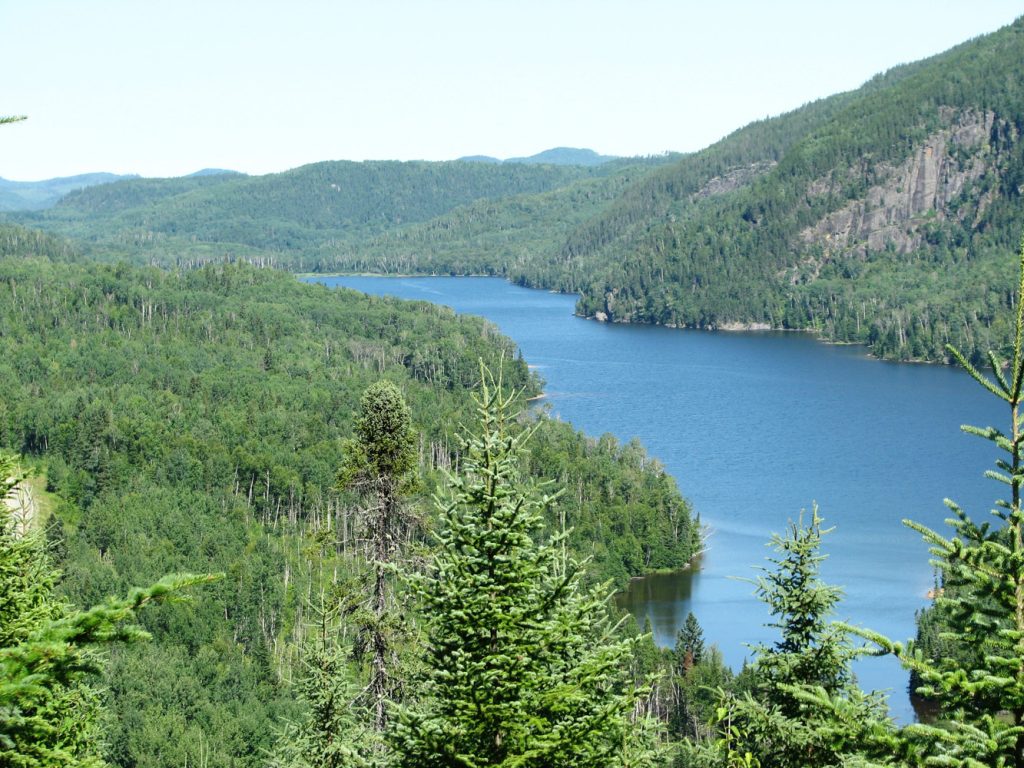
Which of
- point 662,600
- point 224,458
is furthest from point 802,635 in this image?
point 224,458

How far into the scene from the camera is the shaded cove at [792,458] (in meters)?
79.2

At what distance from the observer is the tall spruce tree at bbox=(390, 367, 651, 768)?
12188 mm

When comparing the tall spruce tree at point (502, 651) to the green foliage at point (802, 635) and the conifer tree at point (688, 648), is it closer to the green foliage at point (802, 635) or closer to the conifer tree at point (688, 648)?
the green foliage at point (802, 635)

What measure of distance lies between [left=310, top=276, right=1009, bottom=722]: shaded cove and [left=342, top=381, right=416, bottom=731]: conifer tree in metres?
23.3

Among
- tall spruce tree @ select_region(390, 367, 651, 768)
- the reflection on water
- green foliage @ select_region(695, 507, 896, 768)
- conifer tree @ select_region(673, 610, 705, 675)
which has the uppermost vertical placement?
tall spruce tree @ select_region(390, 367, 651, 768)

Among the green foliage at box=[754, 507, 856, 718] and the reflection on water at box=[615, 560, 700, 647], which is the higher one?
the green foliage at box=[754, 507, 856, 718]

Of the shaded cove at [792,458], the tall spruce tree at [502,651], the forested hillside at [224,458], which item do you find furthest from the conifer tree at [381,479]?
the shaded cove at [792,458]

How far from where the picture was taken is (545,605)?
42.5 feet

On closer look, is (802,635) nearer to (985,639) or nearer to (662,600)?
(985,639)

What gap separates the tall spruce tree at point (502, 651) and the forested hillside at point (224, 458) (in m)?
11.2

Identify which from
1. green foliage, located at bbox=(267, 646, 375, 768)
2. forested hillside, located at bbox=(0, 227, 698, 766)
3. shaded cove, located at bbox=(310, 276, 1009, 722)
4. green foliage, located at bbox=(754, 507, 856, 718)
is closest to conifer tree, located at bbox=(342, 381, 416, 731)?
forested hillside, located at bbox=(0, 227, 698, 766)

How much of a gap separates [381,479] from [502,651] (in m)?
11.9

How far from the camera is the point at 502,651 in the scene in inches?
491

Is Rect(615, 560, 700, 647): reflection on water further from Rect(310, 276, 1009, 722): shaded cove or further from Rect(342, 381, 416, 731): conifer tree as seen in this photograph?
Rect(342, 381, 416, 731): conifer tree
